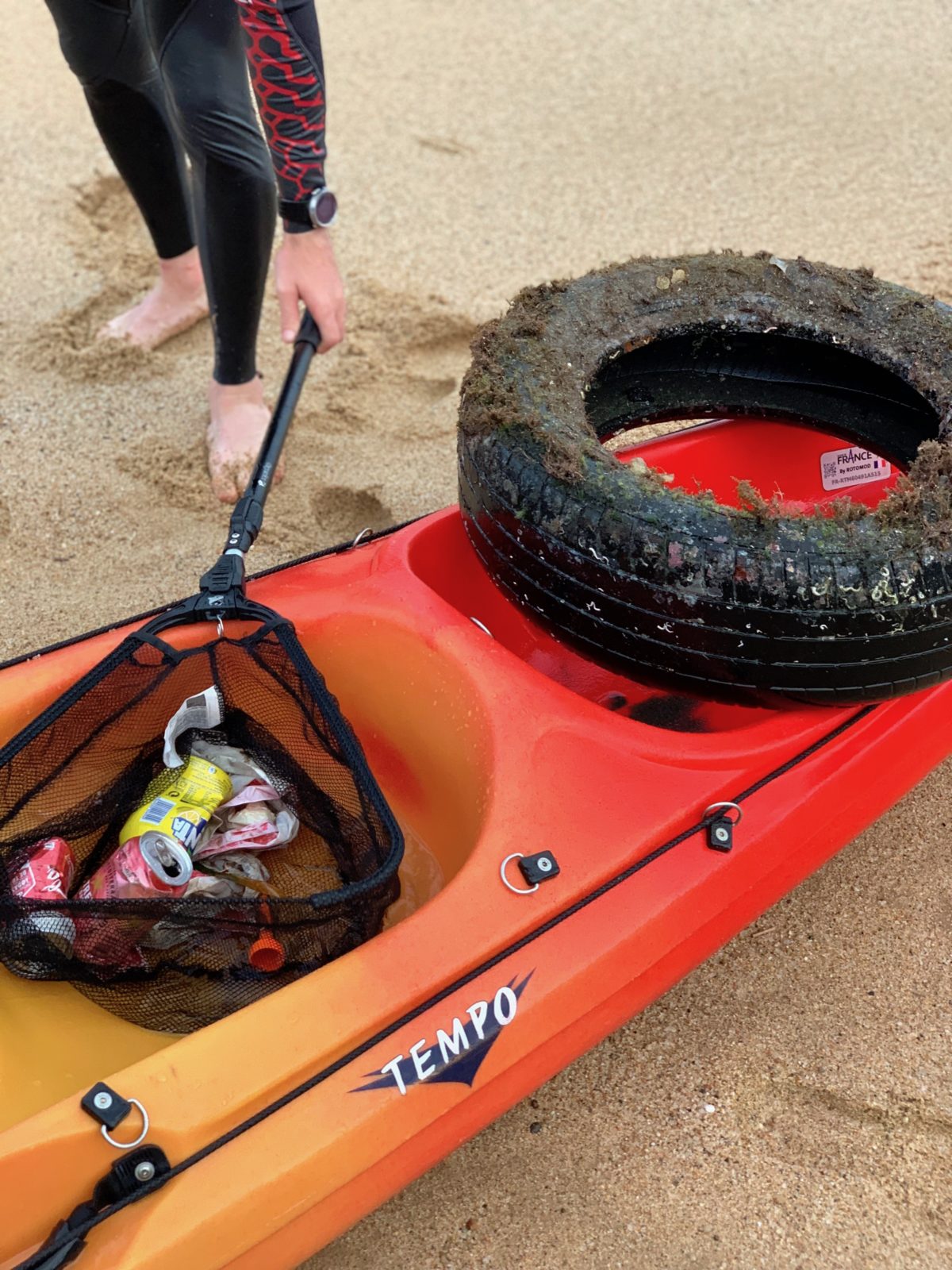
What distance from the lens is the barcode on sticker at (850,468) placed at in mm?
2240

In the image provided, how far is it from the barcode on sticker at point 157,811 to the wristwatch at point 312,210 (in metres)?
1.05

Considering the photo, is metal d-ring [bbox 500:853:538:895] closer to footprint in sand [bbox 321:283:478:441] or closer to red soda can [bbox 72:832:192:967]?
red soda can [bbox 72:832:192:967]

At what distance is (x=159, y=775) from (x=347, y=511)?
1165 millimetres

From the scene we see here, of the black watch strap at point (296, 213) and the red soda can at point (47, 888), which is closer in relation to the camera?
the red soda can at point (47, 888)

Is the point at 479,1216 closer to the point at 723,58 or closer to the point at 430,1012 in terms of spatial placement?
the point at 430,1012

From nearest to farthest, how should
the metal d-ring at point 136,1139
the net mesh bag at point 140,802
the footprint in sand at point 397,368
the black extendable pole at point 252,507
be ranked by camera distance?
1. the metal d-ring at point 136,1139
2. the net mesh bag at point 140,802
3. the black extendable pole at point 252,507
4. the footprint in sand at point 397,368

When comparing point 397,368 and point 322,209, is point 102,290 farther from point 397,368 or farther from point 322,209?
point 322,209

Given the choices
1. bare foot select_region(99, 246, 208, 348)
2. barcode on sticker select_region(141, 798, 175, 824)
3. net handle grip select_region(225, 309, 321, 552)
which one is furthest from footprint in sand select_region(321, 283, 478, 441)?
barcode on sticker select_region(141, 798, 175, 824)

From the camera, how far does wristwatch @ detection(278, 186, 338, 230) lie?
6.79 ft

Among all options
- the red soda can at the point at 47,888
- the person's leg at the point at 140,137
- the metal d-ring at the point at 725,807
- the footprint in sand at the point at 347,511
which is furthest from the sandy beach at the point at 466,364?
the red soda can at the point at 47,888

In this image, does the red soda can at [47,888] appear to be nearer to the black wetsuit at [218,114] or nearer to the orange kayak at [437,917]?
the orange kayak at [437,917]

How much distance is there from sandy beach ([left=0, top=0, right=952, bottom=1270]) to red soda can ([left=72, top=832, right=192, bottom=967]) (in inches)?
20.6

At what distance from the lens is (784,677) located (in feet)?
5.31

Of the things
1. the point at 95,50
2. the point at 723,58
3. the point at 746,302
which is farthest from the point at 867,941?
the point at 723,58
